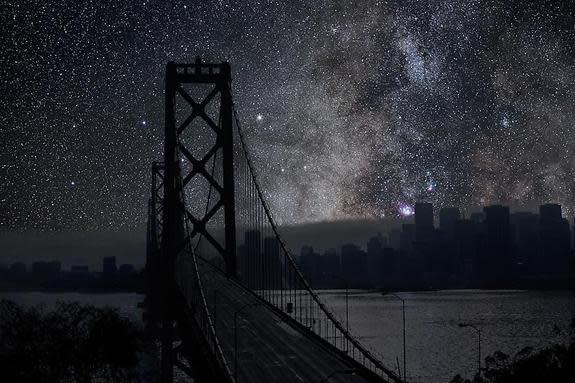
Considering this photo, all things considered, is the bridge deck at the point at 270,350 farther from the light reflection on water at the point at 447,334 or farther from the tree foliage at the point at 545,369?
the light reflection on water at the point at 447,334

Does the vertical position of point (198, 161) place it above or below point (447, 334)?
above

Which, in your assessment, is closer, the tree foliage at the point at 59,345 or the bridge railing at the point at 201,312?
the bridge railing at the point at 201,312

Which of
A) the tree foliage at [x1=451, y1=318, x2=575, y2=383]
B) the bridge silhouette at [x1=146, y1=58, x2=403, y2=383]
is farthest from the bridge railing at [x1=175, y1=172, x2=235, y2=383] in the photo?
the tree foliage at [x1=451, y1=318, x2=575, y2=383]

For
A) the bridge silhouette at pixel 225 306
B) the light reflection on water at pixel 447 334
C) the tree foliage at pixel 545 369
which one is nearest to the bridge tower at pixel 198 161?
the bridge silhouette at pixel 225 306

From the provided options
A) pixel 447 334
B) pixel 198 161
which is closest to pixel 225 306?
pixel 198 161

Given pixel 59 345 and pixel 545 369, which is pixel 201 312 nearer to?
pixel 59 345

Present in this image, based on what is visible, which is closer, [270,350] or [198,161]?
[270,350]

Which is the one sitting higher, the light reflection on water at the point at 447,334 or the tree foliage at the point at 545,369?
the tree foliage at the point at 545,369

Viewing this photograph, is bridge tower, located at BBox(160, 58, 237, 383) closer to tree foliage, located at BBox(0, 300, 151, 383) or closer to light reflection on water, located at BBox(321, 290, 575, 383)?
tree foliage, located at BBox(0, 300, 151, 383)

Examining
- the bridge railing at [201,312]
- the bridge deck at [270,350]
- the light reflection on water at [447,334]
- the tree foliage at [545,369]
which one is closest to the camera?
the bridge railing at [201,312]
